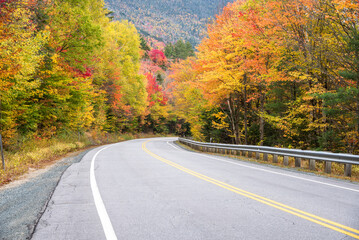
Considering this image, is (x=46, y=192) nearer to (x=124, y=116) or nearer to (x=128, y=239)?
(x=128, y=239)

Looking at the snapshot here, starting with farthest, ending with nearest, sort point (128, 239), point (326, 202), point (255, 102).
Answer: point (255, 102), point (326, 202), point (128, 239)

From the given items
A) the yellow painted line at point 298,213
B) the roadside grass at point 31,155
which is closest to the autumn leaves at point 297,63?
the yellow painted line at point 298,213

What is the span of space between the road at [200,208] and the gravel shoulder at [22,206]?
21cm

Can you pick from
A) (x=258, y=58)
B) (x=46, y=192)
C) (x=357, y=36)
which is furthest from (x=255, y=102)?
(x=46, y=192)

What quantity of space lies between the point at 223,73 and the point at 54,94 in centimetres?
1114

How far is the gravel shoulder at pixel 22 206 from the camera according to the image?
3963 mm

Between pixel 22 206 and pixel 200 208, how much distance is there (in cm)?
372

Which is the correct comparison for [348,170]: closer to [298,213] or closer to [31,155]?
[298,213]

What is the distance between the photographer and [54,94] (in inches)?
624

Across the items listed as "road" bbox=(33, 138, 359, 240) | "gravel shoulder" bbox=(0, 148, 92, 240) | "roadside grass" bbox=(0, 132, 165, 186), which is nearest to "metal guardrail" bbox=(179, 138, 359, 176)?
"road" bbox=(33, 138, 359, 240)

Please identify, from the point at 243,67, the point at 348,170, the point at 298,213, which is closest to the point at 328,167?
the point at 348,170

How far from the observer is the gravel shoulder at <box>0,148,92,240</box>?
3963 mm

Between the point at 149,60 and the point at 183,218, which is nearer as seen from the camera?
the point at 183,218

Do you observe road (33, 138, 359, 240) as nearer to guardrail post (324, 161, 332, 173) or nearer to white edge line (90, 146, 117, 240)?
white edge line (90, 146, 117, 240)
